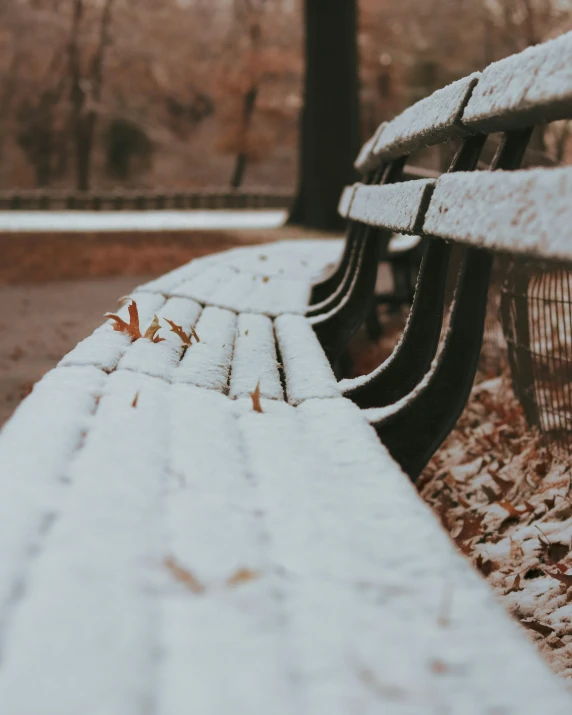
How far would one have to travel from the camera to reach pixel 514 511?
3.13m

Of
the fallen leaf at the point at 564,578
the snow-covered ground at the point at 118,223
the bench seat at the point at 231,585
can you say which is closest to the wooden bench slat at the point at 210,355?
the bench seat at the point at 231,585

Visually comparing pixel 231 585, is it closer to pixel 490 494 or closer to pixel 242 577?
pixel 242 577

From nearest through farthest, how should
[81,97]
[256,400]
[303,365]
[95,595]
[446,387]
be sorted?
[95,595]
[256,400]
[446,387]
[303,365]
[81,97]

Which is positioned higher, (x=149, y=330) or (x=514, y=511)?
(x=149, y=330)

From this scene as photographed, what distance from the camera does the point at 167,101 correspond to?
42938mm

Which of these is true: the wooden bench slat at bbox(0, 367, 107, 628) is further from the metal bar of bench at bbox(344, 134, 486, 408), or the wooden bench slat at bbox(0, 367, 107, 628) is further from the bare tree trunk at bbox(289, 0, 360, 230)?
the bare tree trunk at bbox(289, 0, 360, 230)

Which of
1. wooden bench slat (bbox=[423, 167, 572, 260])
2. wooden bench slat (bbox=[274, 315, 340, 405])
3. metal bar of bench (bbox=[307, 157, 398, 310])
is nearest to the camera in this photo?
wooden bench slat (bbox=[423, 167, 572, 260])

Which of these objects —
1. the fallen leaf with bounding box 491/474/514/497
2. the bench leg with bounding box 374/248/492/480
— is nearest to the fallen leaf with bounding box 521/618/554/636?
the bench leg with bounding box 374/248/492/480

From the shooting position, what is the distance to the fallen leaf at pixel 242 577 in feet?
3.43

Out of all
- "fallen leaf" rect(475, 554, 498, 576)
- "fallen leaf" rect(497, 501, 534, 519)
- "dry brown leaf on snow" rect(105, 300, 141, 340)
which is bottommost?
"fallen leaf" rect(475, 554, 498, 576)

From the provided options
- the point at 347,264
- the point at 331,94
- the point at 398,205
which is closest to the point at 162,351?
the point at 398,205

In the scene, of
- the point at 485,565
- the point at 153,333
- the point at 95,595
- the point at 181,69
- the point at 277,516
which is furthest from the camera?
the point at 181,69

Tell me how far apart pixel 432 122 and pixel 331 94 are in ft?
36.7

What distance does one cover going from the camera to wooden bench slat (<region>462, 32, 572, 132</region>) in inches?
55.9
